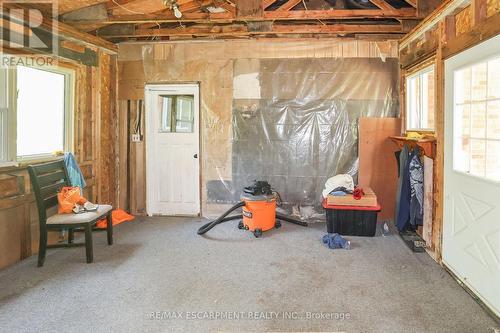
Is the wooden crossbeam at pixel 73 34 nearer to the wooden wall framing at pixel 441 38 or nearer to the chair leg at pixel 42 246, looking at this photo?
the chair leg at pixel 42 246

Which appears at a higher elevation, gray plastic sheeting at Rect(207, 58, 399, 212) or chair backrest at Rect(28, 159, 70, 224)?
gray plastic sheeting at Rect(207, 58, 399, 212)

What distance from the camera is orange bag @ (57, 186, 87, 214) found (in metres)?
3.45

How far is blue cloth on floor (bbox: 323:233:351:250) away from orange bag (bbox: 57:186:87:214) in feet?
8.92

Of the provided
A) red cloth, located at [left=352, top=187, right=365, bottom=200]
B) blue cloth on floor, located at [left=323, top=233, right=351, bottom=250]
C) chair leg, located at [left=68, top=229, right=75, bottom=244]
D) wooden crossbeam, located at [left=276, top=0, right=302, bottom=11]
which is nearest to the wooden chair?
chair leg, located at [left=68, top=229, right=75, bottom=244]

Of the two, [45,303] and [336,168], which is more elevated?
[336,168]

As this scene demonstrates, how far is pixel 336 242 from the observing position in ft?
12.4

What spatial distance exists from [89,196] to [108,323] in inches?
104

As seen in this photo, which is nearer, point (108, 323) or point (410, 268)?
point (108, 323)

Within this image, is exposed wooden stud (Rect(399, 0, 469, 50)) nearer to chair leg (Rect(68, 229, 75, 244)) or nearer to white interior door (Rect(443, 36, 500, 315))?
white interior door (Rect(443, 36, 500, 315))

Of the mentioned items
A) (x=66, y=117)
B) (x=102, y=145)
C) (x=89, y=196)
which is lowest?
(x=89, y=196)

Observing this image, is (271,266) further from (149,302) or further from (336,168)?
(336,168)

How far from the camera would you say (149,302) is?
102 inches

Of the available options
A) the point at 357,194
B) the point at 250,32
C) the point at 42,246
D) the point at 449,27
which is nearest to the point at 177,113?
the point at 250,32

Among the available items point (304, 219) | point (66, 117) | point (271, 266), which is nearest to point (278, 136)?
point (304, 219)
